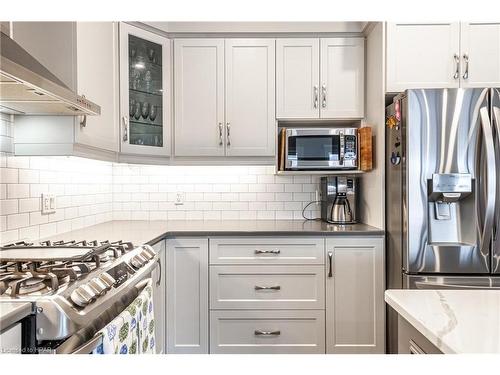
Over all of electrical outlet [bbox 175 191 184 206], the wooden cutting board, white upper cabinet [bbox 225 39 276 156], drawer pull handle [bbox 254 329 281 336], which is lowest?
drawer pull handle [bbox 254 329 281 336]

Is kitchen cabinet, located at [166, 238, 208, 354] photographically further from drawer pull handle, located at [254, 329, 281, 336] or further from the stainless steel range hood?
the stainless steel range hood

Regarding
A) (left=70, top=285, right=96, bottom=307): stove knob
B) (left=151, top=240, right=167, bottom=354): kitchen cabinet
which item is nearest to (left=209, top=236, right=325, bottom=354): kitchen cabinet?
(left=151, top=240, right=167, bottom=354): kitchen cabinet

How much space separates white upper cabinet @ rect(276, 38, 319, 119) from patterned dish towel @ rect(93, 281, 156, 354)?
1.66 meters

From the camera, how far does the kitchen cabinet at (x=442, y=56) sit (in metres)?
2.33

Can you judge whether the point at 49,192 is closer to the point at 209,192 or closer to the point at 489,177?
the point at 209,192

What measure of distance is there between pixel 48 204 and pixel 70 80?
707 mm

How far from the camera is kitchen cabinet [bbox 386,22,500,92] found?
7.63ft

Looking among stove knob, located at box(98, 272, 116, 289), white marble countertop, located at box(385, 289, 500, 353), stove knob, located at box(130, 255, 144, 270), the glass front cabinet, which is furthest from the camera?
the glass front cabinet

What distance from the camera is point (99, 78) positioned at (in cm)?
212

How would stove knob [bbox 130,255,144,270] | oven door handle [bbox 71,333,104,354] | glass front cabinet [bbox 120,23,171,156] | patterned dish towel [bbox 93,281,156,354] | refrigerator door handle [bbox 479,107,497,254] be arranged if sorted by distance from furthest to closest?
glass front cabinet [bbox 120,23,171,156] < refrigerator door handle [bbox 479,107,497,254] < stove knob [bbox 130,255,144,270] < patterned dish towel [bbox 93,281,156,354] < oven door handle [bbox 71,333,104,354]

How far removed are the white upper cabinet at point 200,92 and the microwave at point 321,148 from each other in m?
0.50

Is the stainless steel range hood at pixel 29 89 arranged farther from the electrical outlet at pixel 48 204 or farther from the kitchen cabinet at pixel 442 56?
the kitchen cabinet at pixel 442 56

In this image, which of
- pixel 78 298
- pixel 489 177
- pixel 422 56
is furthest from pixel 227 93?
pixel 78 298
